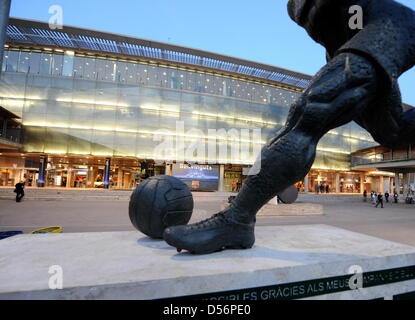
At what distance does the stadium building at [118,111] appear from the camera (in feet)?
89.2

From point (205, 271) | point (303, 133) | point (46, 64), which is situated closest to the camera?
point (205, 271)

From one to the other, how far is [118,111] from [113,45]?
8.67 m

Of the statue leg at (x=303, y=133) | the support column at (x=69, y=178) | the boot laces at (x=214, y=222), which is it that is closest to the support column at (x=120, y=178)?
the support column at (x=69, y=178)

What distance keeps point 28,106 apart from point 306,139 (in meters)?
34.2

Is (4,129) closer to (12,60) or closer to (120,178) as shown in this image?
(12,60)

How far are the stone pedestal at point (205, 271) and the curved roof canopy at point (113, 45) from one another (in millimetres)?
31838

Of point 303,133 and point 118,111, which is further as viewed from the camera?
point 118,111

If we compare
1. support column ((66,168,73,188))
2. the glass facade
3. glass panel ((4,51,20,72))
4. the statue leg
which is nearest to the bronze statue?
the statue leg

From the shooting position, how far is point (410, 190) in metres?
30.9

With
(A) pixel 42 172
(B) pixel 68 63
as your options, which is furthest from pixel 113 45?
(A) pixel 42 172

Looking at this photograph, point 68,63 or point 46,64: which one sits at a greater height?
point 68,63

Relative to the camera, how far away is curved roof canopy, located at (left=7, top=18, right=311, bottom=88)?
89.2 ft

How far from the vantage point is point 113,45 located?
29234mm
